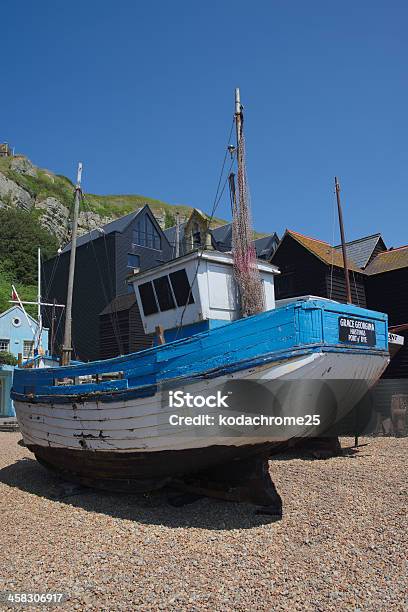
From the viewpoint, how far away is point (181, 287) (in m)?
9.34

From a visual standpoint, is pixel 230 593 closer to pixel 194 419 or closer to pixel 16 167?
pixel 194 419

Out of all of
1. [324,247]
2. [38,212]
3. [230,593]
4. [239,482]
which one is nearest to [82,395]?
[239,482]

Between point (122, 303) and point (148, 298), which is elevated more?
point (122, 303)

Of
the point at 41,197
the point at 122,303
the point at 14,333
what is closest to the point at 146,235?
the point at 122,303

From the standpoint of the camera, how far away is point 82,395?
841 centimetres

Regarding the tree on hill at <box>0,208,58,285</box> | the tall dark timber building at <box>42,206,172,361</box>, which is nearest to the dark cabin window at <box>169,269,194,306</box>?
the tall dark timber building at <box>42,206,172,361</box>

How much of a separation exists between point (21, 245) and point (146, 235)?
2528cm

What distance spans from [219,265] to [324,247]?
562 inches

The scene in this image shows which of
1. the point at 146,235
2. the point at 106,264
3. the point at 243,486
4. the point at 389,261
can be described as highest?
the point at 146,235

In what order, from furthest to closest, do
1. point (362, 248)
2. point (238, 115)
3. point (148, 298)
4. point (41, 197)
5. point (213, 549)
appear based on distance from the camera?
point (41, 197) → point (362, 248) → point (238, 115) → point (148, 298) → point (213, 549)

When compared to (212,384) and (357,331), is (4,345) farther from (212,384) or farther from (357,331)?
(357,331)

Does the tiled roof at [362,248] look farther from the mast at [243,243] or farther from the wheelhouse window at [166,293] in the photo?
the wheelhouse window at [166,293]

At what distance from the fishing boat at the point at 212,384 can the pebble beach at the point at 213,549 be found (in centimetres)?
56

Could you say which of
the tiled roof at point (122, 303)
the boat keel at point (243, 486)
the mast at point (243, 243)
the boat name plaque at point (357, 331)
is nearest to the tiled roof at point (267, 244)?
the tiled roof at point (122, 303)
